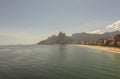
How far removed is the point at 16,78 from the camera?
1348 inches

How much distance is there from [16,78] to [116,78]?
25606 mm

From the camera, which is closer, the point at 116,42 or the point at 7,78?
the point at 7,78

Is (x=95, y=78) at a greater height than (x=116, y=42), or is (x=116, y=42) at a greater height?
(x=116, y=42)

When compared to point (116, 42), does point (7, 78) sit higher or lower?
lower

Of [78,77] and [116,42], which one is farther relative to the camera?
[116,42]

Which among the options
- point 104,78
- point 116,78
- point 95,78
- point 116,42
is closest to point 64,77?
point 95,78

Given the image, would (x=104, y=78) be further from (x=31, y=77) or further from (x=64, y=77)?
(x=31, y=77)

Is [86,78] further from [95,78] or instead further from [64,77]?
[64,77]

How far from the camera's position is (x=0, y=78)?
3434 centimetres

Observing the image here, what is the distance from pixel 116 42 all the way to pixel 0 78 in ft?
587

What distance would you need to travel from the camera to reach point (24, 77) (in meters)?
35.0

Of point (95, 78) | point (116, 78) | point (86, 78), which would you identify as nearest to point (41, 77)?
point (86, 78)

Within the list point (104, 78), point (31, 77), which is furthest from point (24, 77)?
point (104, 78)

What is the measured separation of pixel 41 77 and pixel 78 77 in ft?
31.6
